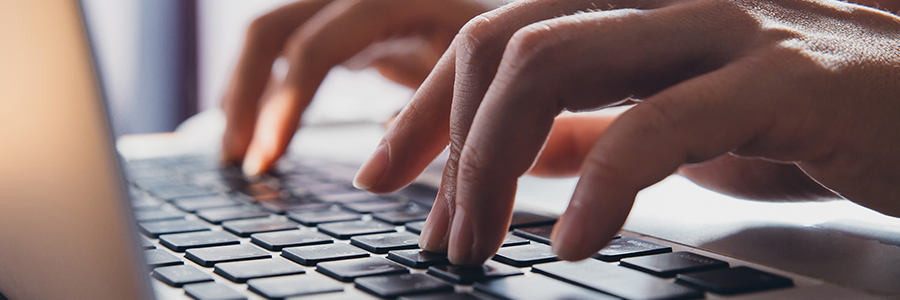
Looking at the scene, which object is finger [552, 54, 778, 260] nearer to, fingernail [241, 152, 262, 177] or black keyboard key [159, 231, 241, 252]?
black keyboard key [159, 231, 241, 252]

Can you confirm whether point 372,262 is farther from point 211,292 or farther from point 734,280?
point 734,280

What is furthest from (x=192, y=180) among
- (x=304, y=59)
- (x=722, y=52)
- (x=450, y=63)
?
(x=722, y=52)

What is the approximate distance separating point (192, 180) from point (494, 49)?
0.54 m

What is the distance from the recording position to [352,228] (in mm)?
531

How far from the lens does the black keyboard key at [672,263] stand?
38cm

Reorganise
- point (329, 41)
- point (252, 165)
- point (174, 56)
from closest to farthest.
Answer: point (252, 165) → point (329, 41) → point (174, 56)

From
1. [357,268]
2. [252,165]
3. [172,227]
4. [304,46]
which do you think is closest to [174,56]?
[304,46]

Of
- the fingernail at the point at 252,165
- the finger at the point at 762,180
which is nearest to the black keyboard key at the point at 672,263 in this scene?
the finger at the point at 762,180

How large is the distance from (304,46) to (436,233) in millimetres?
762

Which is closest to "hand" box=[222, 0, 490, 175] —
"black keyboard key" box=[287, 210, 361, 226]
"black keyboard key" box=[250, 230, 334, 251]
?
"black keyboard key" box=[287, 210, 361, 226]

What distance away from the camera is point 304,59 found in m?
1.12

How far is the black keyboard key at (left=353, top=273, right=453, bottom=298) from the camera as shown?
1.10 feet

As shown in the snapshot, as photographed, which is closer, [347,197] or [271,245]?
[271,245]

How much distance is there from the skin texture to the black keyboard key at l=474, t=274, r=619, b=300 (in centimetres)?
2
